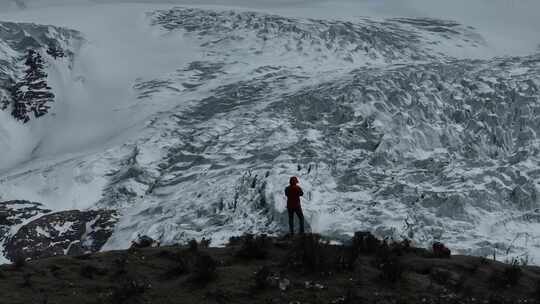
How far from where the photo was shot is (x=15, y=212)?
7519cm

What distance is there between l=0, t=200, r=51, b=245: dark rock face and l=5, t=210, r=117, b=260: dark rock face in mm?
1470

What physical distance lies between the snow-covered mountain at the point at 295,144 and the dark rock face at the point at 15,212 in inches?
20.0

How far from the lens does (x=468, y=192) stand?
63812mm

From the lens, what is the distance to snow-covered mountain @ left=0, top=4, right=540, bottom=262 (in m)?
63.6

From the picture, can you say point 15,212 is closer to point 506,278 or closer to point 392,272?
point 392,272

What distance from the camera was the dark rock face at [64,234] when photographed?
227 ft

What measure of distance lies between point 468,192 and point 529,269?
1986 inches

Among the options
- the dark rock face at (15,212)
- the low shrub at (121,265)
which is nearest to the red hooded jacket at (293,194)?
the low shrub at (121,265)

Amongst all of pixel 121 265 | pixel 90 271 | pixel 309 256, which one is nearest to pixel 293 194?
pixel 309 256

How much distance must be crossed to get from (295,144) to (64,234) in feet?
78.6

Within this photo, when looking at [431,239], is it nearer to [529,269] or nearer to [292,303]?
[529,269]

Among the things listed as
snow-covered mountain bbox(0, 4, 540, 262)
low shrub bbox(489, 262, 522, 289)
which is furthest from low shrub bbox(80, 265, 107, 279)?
snow-covered mountain bbox(0, 4, 540, 262)

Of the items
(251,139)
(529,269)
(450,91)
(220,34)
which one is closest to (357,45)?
(220,34)

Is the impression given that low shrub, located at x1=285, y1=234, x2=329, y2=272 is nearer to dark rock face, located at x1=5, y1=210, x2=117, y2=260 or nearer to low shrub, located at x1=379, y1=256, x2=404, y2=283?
low shrub, located at x1=379, y1=256, x2=404, y2=283
